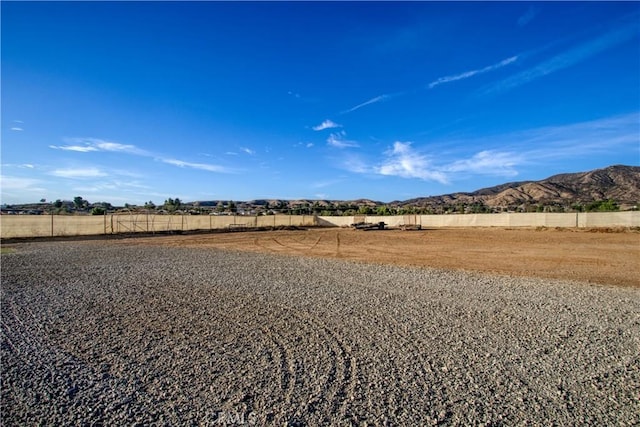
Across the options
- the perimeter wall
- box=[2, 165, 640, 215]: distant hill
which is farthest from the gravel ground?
box=[2, 165, 640, 215]: distant hill

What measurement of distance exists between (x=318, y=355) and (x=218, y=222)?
39.0 metres

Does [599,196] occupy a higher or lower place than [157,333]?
higher

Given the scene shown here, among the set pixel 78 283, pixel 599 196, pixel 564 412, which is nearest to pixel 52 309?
pixel 78 283

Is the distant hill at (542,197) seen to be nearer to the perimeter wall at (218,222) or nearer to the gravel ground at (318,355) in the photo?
the perimeter wall at (218,222)

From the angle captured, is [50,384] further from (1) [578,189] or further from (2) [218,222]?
(1) [578,189]

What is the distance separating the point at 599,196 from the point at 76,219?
4262 inches

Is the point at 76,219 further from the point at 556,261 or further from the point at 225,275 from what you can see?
the point at 556,261

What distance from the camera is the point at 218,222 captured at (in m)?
42.1

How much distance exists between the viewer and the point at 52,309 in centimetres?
737

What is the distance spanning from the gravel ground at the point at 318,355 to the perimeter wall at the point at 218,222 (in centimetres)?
2259

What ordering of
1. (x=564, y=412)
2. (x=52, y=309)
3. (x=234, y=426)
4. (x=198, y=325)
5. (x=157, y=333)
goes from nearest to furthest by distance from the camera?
(x=234, y=426) < (x=564, y=412) < (x=157, y=333) < (x=198, y=325) < (x=52, y=309)

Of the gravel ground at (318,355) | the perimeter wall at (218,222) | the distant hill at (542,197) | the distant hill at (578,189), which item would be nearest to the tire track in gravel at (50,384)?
the gravel ground at (318,355)

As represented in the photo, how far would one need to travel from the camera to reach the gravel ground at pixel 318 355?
144 inches

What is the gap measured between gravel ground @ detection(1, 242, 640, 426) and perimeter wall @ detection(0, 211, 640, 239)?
74.1 ft
